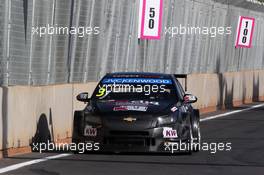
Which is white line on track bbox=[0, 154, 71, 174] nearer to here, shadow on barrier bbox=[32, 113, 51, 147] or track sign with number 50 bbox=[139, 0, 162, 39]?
shadow on barrier bbox=[32, 113, 51, 147]

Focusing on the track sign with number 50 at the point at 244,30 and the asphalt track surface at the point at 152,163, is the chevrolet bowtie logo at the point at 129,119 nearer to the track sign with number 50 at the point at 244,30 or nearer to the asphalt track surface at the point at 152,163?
the asphalt track surface at the point at 152,163

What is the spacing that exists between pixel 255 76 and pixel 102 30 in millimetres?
17602

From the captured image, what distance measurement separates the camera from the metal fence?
18.3m

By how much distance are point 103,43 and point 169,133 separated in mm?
9616

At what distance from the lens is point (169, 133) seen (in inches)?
624

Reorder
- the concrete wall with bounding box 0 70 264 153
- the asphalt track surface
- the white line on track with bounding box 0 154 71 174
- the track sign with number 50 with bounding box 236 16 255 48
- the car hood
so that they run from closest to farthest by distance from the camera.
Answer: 1. the asphalt track surface
2. the white line on track with bounding box 0 154 71 174
3. the car hood
4. the concrete wall with bounding box 0 70 264 153
5. the track sign with number 50 with bounding box 236 16 255 48

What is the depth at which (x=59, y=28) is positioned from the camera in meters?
21.0

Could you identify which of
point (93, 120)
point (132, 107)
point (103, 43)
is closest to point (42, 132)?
point (93, 120)

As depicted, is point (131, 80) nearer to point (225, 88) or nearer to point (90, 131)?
point (90, 131)

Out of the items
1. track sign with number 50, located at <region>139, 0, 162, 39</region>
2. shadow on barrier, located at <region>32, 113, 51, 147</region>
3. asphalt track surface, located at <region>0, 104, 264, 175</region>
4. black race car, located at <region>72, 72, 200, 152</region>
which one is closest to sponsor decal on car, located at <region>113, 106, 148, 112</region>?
black race car, located at <region>72, 72, 200, 152</region>

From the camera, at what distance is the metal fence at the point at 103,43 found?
18.3m

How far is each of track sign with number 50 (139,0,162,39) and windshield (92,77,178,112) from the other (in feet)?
25.9

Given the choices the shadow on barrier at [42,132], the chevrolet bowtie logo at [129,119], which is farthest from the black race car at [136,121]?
the shadow on barrier at [42,132]

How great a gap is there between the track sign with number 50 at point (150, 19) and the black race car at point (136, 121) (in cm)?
825
